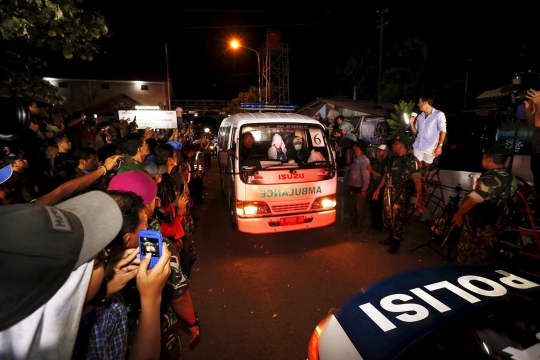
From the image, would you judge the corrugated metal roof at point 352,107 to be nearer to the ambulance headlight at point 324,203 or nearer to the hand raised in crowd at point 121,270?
the ambulance headlight at point 324,203

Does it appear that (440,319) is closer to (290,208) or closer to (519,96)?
(519,96)

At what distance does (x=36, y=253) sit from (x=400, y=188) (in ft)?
16.5

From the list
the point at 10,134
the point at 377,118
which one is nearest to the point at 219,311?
the point at 10,134

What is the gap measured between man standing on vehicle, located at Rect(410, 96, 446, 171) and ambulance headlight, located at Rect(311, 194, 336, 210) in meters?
2.01

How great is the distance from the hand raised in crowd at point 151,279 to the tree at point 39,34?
2913 mm

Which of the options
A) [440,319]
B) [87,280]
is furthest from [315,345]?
[87,280]

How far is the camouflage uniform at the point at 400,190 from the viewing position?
486 centimetres

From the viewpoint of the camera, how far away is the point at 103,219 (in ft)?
2.84

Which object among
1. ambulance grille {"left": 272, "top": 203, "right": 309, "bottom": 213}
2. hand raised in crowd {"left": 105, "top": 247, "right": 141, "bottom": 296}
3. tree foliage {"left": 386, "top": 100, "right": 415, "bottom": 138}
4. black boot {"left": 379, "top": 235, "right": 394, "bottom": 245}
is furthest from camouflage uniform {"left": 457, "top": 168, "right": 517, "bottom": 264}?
hand raised in crowd {"left": 105, "top": 247, "right": 141, "bottom": 296}

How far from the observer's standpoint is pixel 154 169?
350 cm

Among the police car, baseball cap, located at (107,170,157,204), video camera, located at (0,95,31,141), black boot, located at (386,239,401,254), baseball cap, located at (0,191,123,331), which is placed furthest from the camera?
black boot, located at (386,239,401,254)

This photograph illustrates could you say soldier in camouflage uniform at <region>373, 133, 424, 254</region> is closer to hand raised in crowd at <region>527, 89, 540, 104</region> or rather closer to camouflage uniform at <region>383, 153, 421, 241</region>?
camouflage uniform at <region>383, 153, 421, 241</region>

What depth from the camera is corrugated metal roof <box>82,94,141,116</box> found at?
30673 millimetres

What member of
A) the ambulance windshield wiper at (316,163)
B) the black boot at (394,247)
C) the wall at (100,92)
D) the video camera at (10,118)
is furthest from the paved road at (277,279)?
the wall at (100,92)
